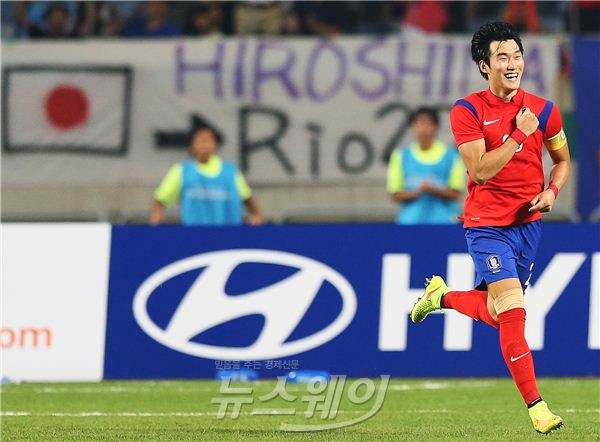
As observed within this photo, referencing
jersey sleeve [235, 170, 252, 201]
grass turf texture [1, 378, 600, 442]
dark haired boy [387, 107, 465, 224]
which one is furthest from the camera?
jersey sleeve [235, 170, 252, 201]

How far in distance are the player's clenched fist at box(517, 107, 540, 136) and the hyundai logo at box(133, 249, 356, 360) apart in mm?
3566

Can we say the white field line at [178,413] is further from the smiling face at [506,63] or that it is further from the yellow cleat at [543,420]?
the smiling face at [506,63]

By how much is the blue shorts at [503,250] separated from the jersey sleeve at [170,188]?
5490 mm

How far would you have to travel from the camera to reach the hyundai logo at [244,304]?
10.8m

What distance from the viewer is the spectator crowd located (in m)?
15.0

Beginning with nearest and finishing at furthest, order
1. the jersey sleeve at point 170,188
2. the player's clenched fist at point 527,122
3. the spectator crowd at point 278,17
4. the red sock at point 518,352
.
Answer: the red sock at point 518,352
the player's clenched fist at point 527,122
the jersey sleeve at point 170,188
the spectator crowd at point 278,17

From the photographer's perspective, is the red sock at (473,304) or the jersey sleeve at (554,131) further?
the red sock at (473,304)

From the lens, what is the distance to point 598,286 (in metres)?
10.8

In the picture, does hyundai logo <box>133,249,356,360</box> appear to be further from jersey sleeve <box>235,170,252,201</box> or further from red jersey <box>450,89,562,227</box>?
red jersey <box>450,89,562,227</box>

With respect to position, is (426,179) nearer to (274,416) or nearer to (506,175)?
(274,416)

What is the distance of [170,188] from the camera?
515 inches

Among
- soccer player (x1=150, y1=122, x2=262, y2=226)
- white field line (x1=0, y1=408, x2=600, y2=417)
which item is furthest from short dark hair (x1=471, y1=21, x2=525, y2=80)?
soccer player (x1=150, y1=122, x2=262, y2=226)

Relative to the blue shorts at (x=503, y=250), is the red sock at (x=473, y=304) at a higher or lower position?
lower

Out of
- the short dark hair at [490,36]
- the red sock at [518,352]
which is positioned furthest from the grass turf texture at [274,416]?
the short dark hair at [490,36]
